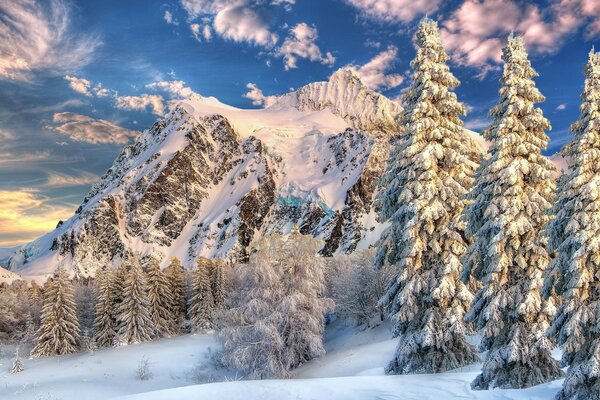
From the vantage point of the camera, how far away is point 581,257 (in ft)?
43.0

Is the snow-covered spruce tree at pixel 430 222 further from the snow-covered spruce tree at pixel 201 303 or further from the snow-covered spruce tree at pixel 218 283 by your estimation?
the snow-covered spruce tree at pixel 218 283

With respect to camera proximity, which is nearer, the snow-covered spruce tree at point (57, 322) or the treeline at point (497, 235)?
the treeline at point (497, 235)

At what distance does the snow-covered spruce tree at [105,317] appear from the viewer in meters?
57.5

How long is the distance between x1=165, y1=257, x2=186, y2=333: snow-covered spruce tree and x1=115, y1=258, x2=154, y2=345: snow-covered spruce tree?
8.69 meters

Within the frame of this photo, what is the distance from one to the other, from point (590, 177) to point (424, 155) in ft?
22.1

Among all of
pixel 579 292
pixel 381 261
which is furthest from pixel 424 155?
pixel 579 292

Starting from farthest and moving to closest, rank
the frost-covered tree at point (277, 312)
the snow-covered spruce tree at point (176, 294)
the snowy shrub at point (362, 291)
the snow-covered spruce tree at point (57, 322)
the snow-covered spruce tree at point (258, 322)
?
the snow-covered spruce tree at point (176, 294), the snowy shrub at point (362, 291), the snow-covered spruce tree at point (57, 322), the frost-covered tree at point (277, 312), the snow-covered spruce tree at point (258, 322)

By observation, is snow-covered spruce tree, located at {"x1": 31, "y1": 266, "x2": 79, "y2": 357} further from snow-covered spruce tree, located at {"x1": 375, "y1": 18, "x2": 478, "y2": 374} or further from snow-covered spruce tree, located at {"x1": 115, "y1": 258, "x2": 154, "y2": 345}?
snow-covered spruce tree, located at {"x1": 375, "y1": 18, "x2": 478, "y2": 374}

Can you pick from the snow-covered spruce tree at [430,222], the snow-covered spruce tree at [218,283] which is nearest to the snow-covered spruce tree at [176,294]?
the snow-covered spruce tree at [218,283]

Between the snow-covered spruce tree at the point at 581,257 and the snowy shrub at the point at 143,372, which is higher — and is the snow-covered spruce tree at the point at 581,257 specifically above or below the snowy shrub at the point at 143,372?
above

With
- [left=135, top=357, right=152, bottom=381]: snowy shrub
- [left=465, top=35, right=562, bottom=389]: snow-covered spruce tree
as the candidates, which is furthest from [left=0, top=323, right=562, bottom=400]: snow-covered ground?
[left=465, top=35, right=562, bottom=389]: snow-covered spruce tree

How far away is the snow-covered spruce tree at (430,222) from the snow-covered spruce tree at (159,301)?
159ft

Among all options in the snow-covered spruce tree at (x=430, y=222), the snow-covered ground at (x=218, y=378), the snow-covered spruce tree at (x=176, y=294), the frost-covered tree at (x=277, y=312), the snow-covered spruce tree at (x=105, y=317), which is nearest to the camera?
the snow-covered ground at (x=218, y=378)

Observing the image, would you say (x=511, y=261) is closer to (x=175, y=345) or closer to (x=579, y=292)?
(x=579, y=292)
